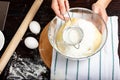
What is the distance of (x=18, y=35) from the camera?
665 millimetres

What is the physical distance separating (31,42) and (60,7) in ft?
0.44

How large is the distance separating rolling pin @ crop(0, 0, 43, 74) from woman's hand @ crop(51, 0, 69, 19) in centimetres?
8

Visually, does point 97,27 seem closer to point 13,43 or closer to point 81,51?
point 81,51

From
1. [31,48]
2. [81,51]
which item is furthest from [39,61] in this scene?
[81,51]

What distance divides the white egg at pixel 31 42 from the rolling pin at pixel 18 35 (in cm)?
2

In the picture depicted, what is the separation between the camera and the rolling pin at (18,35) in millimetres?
639

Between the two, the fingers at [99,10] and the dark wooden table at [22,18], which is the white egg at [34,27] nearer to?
the dark wooden table at [22,18]

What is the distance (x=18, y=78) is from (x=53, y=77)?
0.33 feet

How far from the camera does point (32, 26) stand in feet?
2.24

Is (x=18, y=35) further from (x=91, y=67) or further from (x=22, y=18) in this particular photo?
(x=91, y=67)

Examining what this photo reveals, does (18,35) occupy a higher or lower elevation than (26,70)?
higher

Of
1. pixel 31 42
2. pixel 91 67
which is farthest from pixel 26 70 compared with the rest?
pixel 91 67

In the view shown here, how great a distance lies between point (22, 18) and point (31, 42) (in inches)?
3.9

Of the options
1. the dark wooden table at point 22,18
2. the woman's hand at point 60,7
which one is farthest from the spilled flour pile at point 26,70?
the woman's hand at point 60,7
